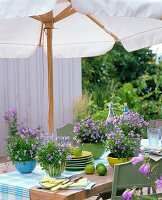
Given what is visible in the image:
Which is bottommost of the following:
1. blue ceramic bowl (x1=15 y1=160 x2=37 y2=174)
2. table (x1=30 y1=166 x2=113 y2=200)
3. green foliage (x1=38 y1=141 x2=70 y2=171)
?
table (x1=30 y1=166 x2=113 y2=200)

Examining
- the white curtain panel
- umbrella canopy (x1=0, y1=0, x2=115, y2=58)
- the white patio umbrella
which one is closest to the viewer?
the white patio umbrella

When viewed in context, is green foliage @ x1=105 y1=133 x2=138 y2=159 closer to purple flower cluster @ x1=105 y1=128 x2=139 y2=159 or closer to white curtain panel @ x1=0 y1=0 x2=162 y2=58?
purple flower cluster @ x1=105 y1=128 x2=139 y2=159

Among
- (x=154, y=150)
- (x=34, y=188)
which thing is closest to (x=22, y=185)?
(x=34, y=188)

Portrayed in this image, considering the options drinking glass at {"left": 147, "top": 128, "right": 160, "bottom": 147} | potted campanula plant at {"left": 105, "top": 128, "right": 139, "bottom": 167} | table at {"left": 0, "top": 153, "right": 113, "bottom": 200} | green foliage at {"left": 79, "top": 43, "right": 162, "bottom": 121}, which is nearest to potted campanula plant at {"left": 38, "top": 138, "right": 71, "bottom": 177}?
table at {"left": 0, "top": 153, "right": 113, "bottom": 200}

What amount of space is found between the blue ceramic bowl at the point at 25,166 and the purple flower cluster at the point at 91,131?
499 mm

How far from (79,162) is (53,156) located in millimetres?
375

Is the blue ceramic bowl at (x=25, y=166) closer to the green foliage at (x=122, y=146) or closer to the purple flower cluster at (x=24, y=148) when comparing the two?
the purple flower cluster at (x=24, y=148)

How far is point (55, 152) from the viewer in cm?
239

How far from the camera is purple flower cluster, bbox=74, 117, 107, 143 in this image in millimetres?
2984

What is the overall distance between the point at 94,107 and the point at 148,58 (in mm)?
5430

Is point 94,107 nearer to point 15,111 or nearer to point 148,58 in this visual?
point 15,111

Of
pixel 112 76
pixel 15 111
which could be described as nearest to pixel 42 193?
pixel 15 111

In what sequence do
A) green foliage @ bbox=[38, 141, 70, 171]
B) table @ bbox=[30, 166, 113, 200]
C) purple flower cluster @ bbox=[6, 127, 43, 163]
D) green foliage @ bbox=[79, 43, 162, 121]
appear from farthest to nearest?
green foliage @ bbox=[79, 43, 162, 121], purple flower cluster @ bbox=[6, 127, 43, 163], green foliage @ bbox=[38, 141, 70, 171], table @ bbox=[30, 166, 113, 200]

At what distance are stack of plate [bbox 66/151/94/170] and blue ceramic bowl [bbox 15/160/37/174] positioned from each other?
0.26m
